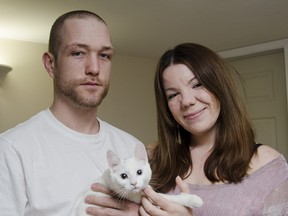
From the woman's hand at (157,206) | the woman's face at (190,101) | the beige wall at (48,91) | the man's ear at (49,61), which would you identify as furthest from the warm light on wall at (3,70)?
the woman's hand at (157,206)

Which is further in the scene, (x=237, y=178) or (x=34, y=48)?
(x=34, y=48)

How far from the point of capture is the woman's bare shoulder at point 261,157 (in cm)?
124

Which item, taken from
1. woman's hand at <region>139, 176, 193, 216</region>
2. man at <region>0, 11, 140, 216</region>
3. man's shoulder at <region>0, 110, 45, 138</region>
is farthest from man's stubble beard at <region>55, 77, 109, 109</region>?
woman's hand at <region>139, 176, 193, 216</region>

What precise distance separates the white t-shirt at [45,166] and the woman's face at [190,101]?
288 millimetres

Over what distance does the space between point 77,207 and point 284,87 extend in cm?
281

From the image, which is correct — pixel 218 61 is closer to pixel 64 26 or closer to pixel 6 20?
pixel 64 26

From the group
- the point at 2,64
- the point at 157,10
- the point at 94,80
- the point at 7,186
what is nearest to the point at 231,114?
the point at 94,80

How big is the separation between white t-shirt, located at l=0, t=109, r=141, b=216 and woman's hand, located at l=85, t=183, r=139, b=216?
8 centimetres

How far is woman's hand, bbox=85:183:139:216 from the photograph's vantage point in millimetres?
1051

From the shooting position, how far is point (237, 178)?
3.97 feet

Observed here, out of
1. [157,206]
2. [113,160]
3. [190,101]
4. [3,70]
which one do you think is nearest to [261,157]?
[190,101]

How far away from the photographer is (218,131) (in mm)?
1352

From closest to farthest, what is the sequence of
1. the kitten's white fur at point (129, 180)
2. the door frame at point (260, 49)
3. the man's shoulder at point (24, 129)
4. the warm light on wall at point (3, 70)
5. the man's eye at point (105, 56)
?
1. the kitten's white fur at point (129, 180)
2. the man's shoulder at point (24, 129)
3. the man's eye at point (105, 56)
4. the warm light on wall at point (3, 70)
5. the door frame at point (260, 49)

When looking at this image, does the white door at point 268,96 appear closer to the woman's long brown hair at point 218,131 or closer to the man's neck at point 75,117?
the woman's long brown hair at point 218,131
